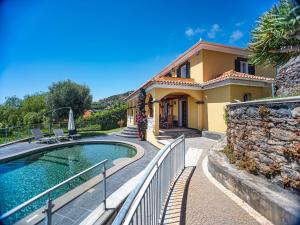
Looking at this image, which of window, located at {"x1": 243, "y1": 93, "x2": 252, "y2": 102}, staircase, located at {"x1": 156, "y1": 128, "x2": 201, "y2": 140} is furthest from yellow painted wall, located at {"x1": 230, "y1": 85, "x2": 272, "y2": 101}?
staircase, located at {"x1": 156, "y1": 128, "x2": 201, "y2": 140}

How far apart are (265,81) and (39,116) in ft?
95.2

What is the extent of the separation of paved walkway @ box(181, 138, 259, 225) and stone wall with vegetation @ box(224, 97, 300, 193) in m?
1.08

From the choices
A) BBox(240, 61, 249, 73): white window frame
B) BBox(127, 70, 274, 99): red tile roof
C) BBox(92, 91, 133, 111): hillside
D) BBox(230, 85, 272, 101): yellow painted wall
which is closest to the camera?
BBox(127, 70, 274, 99): red tile roof

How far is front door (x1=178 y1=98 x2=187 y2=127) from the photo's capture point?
726 inches

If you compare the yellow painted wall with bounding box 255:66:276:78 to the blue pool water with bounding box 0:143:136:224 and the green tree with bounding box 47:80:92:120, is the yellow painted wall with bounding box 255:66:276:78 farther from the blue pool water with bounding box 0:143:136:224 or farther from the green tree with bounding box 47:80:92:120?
the green tree with bounding box 47:80:92:120

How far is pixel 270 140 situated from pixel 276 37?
4.27 meters

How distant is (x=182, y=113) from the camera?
19031 millimetres

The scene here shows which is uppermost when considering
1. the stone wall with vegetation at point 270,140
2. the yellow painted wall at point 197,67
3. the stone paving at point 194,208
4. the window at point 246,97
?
the yellow painted wall at point 197,67

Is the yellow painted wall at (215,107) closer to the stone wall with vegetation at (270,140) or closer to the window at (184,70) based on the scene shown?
the window at (184,70)

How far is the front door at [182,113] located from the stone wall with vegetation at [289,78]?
380 inches

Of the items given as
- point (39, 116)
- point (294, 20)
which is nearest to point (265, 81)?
point (294, 20)

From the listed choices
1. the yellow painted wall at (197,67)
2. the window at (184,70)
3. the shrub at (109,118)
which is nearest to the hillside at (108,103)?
the shrub at (109,118)

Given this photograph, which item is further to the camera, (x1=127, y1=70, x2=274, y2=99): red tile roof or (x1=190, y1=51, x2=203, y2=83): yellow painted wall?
(x1=190, y1=51, x2=203, y2=83): yellow painted wall

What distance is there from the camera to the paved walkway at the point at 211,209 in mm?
3455
